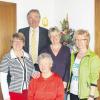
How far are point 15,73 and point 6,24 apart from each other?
1.59 metres

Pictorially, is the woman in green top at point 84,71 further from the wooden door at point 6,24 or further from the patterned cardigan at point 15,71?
the wooden door at point 6,24

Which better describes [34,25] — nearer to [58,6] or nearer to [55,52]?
[55,52]

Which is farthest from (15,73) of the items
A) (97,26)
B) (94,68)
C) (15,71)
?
(97,26)

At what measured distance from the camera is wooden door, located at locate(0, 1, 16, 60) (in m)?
4.23

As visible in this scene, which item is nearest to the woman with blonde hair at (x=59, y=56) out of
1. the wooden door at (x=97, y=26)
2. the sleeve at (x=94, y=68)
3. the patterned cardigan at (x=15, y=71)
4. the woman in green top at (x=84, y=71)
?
the woman in green top at (x=84, y=71)

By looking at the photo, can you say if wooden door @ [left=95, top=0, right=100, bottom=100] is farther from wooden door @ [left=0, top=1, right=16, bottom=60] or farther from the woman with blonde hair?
wooden door @ [left=0, top=1, right=16, bottom=60]

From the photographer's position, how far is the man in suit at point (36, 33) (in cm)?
333

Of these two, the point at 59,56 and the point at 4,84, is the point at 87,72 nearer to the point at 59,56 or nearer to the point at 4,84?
the point at 59,56

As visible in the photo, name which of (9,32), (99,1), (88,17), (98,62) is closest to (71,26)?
(88,17)

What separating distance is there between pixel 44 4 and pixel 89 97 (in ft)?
8.27

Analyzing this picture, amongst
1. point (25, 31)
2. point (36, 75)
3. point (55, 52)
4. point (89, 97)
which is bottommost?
point (89, 97)

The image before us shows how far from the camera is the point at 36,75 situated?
2.73m

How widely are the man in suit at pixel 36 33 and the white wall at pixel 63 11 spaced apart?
1005 millimetres

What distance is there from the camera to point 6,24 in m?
4.28
